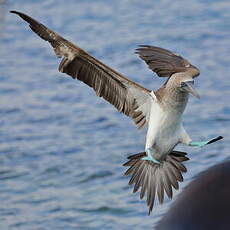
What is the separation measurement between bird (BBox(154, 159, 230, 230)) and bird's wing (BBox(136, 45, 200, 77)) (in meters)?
0.76

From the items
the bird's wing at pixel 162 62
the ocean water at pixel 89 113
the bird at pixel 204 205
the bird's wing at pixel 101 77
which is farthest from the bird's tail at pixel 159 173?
the ocean water at pixel 89 113

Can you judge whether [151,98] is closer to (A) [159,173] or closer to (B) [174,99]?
(B) [174,99]

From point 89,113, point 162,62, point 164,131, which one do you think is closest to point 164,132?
point 164,131

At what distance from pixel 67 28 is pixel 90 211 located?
480 cm

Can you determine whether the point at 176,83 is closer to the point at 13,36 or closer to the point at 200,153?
the point at 200,153

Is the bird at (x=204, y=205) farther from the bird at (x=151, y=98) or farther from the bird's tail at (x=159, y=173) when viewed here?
the bird's tail at (x=159, y=173)

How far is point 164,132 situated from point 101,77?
2.73ft

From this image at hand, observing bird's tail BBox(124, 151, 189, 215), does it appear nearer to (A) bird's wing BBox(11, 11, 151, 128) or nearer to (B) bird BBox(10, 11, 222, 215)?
(B) bird BBox(10, 11, 222, 215)

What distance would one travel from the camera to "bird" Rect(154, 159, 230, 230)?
6684mm

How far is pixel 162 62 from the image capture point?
7.29 m

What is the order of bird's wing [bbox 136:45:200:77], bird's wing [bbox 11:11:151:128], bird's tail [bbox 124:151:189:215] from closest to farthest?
bird's wing [bbox 136:45:200:77] → bird's wing [bbox 11:11:151:128] → bird's tail [bbox 124:151:189:215]

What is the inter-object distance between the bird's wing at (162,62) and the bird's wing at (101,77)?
0.20 metres

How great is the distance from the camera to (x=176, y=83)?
6965 millimetres

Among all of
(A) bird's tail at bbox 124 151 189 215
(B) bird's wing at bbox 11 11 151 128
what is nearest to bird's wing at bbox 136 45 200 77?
(B) bird's wing at bbox 11 11 151 128
